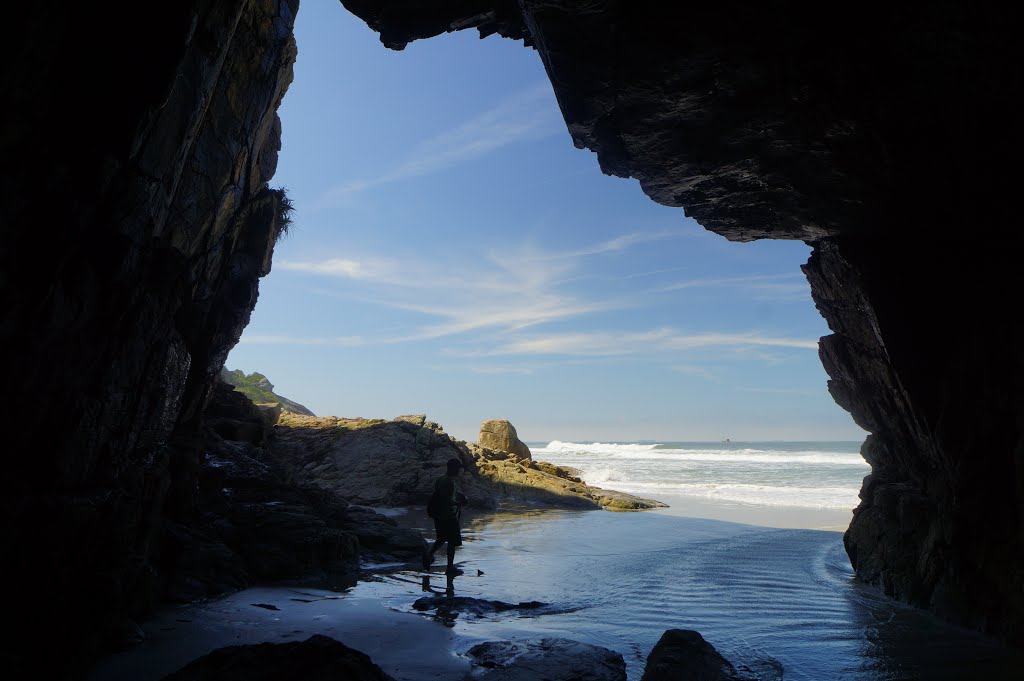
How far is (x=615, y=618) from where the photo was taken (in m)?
7.57

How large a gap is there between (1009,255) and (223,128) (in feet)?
37.9

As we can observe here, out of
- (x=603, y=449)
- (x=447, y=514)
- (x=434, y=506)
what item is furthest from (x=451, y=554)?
(x=603, y=449)

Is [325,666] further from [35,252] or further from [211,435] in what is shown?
[211,435]

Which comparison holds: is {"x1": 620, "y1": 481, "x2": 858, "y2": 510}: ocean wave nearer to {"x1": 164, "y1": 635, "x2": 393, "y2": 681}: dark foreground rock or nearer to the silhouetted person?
the silhouetted person

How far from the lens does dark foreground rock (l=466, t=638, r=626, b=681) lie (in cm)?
519

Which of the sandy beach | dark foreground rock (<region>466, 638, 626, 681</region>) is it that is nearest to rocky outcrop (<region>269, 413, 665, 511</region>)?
the sandy beach

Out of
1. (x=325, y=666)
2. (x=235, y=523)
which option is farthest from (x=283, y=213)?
(x=325, y=666)

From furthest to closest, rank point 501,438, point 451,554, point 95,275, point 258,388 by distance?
point 258,388 → point 501,438 → point 451,554 → point 95,275

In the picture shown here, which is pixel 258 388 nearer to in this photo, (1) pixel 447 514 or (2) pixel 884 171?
(1) pixel 447 514

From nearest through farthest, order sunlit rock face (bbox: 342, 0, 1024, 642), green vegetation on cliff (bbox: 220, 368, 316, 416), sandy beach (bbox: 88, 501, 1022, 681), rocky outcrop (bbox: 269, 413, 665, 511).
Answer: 1. sandy beach (bbox: 88, 501, 1022, 681)
2. sunlit rock face (bbox: 342, 0, 1024, 642)
3. rocky outcrop (bbox: 269, 413, 665, 511)
4. green vegetation on cliff (bbox: 220, 368, 316, 416)

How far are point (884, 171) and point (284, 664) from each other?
30.9 ft

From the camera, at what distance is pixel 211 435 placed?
13.2m

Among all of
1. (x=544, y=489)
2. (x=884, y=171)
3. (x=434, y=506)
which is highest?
(x=884, y=171)

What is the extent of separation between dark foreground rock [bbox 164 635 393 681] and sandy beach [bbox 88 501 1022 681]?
0.98 m
